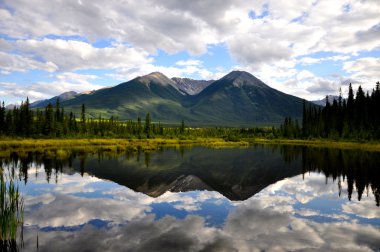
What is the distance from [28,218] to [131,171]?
2650 centimetres

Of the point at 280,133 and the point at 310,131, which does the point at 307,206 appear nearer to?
the point at 310,131

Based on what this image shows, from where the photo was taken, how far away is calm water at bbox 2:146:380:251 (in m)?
17.5

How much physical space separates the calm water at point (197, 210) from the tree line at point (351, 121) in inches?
2759

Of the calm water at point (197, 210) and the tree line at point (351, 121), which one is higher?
the tree line at point (351, 121)

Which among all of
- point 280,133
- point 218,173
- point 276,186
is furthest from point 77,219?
point 280,133

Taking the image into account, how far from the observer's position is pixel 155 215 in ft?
78.1

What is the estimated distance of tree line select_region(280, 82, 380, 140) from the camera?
4299 inches

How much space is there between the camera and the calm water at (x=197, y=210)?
17516 millimetres

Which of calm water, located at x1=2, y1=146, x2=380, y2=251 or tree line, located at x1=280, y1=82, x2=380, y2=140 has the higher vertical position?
tree line, located at x1=280, y1=82, x2=380, y2=140

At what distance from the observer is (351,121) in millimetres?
120875

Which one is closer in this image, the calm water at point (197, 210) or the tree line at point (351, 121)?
the calm water at point (197, 210)

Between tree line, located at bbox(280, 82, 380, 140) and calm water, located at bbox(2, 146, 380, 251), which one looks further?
tree line, located at bbox(280, 82, 380, 140)

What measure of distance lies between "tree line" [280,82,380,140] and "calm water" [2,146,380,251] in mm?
70067

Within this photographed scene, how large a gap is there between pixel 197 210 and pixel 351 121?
112318 mm
